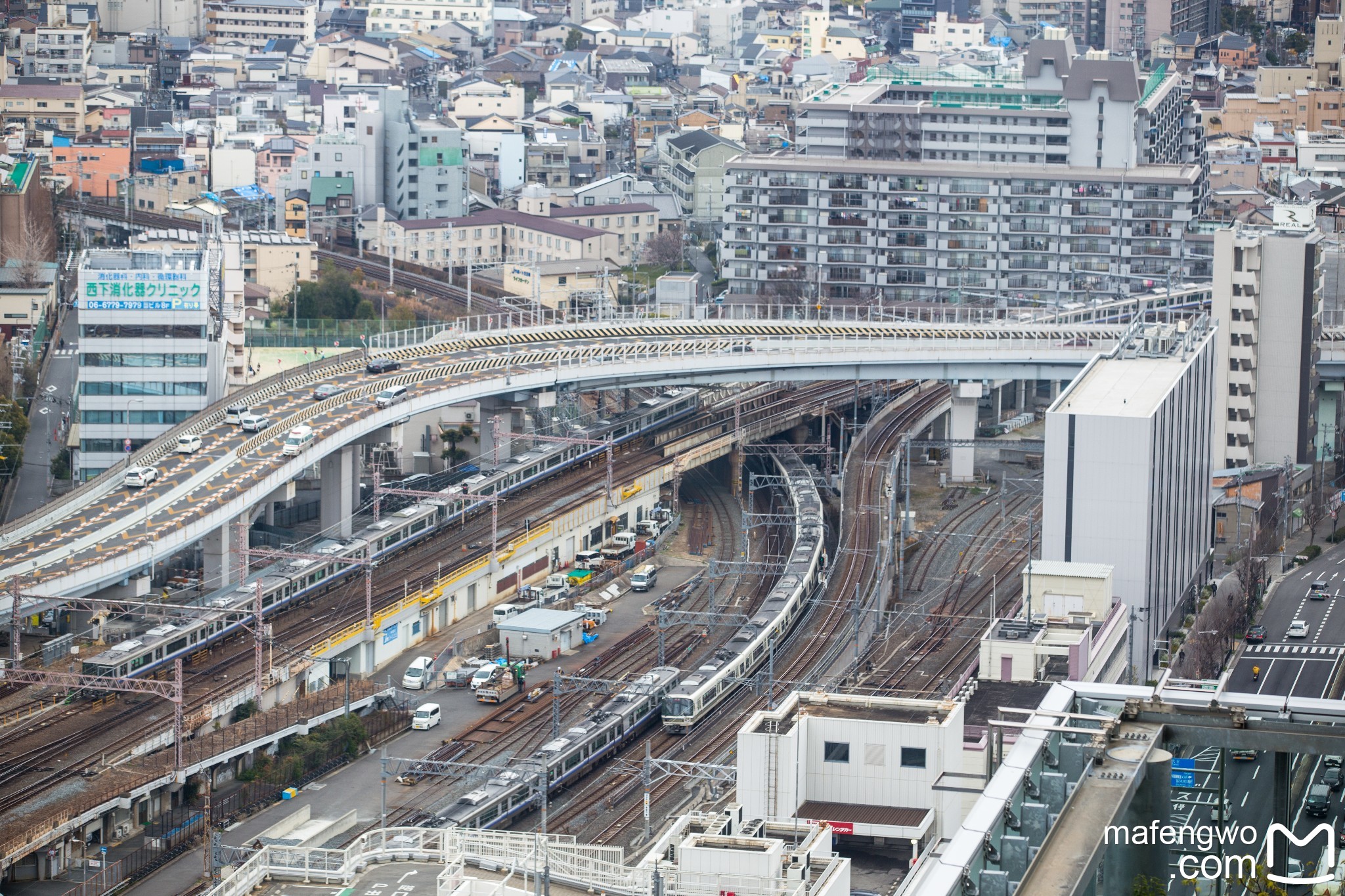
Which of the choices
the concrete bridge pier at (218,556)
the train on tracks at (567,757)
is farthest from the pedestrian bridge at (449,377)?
the train on tracks at (567,757)

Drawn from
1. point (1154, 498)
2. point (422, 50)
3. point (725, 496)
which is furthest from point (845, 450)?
point (422, 50)

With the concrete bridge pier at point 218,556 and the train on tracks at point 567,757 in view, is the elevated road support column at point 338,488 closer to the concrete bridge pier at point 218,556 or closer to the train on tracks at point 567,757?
the concrete bridge pier at point 218,556

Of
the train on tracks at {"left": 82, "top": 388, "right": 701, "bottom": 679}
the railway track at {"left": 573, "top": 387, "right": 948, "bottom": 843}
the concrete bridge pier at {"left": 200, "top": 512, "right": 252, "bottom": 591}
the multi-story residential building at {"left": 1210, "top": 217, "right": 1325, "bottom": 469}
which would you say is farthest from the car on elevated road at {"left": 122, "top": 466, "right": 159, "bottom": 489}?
the multi-story residential building at {"left": 1210, "top": 217, "right": 1325, "bottom": 469}

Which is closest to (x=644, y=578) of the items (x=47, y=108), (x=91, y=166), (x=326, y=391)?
(x=326, y=391)

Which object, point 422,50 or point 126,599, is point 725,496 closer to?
point 126,599

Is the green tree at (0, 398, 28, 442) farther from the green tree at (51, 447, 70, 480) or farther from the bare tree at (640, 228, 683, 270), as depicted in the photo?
the bare tree at (640, 228, 683, 270)
